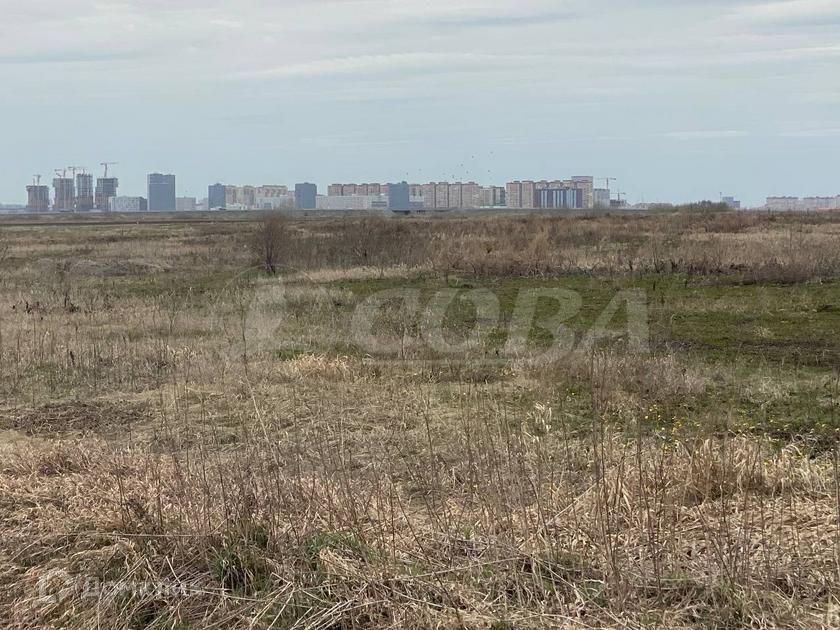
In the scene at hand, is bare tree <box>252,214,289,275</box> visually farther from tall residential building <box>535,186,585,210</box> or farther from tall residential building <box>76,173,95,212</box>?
tall residential building <box>76,173,95,212</box>

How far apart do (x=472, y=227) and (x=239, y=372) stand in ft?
91.0

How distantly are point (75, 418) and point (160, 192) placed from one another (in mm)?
181665

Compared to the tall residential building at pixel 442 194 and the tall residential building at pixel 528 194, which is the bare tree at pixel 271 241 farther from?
the tall residential building at pixel 442 194

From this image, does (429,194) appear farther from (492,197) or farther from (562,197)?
(562,197)

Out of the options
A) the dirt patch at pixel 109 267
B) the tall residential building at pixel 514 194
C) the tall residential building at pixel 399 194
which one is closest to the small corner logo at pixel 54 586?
the dirt patch at pixel 109 267

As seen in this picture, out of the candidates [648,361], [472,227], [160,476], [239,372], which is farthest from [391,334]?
[472,227]

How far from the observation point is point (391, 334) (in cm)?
1134

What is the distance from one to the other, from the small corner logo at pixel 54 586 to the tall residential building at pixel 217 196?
596ft

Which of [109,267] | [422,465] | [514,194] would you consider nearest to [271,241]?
[109,267]

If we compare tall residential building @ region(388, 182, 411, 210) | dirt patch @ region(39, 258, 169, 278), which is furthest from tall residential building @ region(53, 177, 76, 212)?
dirt patch @ region(39, 258, 169, 278)

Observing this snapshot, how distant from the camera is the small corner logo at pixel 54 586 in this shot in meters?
3.58

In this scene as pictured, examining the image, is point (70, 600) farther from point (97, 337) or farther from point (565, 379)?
point (97, 337)

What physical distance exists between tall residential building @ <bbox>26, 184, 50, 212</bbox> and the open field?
→ 560ft

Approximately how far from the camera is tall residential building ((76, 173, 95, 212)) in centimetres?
16938
